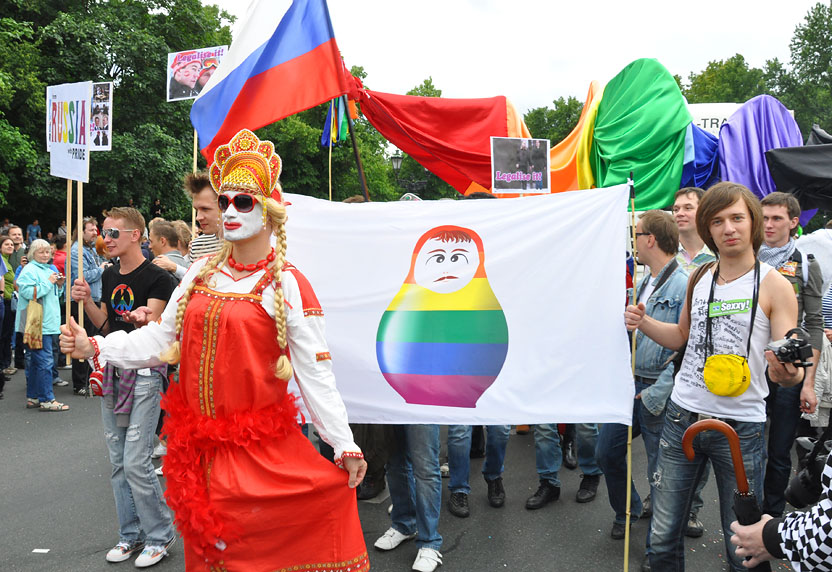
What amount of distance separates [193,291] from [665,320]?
2.58m

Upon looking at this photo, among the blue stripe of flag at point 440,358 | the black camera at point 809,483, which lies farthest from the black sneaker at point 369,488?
the black camera at point 809,483

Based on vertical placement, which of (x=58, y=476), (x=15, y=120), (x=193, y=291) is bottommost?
(x=58, y=476)

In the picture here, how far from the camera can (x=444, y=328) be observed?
3717 mm

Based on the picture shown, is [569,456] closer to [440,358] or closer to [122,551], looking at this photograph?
[440,358]

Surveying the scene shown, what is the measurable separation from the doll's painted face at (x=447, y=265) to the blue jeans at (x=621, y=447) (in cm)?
127

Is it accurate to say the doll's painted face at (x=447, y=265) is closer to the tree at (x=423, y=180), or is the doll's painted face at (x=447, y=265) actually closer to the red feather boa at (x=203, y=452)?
the red feather boa at (x=203, y=452)

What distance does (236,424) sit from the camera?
8.12 feet

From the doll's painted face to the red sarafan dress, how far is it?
1241mm

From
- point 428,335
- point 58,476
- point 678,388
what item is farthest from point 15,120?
point 678,388

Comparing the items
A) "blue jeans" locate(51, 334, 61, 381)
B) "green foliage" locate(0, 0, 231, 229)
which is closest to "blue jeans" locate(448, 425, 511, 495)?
"blue jeans" locate(51, 334, 61, 381)

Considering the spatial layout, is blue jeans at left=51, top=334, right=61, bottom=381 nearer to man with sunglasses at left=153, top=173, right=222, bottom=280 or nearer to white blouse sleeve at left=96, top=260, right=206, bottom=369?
man with sunglasses at left=153, top=173, right=222, bottom=280

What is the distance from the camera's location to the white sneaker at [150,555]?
3750mm

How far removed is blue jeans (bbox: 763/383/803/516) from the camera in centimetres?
399

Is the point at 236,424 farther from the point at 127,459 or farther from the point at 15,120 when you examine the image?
the point at 15,120
